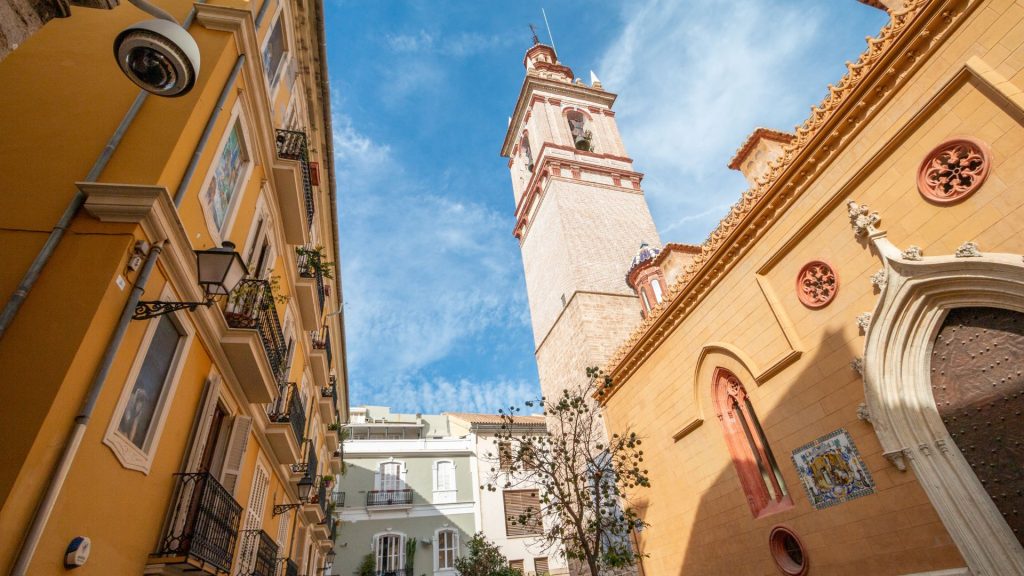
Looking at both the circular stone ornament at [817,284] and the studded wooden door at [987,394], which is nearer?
the studded wooden door at [987,394]

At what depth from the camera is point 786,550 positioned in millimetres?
9211

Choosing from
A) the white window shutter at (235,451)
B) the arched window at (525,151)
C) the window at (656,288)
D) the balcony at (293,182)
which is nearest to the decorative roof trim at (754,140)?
the window at (656,288)

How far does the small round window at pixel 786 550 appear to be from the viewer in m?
8.75

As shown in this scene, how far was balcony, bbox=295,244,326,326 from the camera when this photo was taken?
437 inches

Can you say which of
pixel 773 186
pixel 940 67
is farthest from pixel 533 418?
pixel 940 67

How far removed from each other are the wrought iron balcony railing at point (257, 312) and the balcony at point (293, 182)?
6.82 feet

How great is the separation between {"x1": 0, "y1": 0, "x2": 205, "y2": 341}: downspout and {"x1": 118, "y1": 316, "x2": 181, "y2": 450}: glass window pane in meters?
1.07

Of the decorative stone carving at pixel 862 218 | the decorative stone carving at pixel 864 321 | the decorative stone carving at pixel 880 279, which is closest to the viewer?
the decorative stone carving at pixel 880 279

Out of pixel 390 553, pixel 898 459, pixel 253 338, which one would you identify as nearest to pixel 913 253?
pixel 898 459

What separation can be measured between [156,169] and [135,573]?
390cm

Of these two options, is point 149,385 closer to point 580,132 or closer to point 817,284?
point 817,284

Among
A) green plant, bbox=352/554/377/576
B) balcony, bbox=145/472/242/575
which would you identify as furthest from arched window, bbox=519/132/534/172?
balcony, bbox=145/472/242/575

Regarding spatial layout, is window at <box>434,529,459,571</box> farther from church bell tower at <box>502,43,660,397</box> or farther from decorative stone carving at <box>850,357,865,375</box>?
decorative stone carving at <box>850,357,865,375</box>

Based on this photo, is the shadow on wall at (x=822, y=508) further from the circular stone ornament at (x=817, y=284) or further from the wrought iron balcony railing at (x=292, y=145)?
the wrought iron balcony railing at (x=292, y=145)
